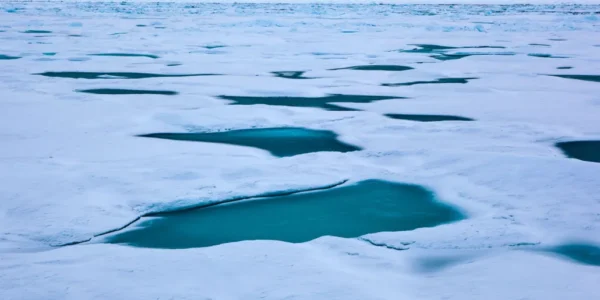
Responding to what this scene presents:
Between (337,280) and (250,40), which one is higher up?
(337,280)

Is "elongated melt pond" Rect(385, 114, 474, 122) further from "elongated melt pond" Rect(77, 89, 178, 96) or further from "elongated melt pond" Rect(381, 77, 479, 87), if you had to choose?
"elongated melt pond" Rect(77, 89, 178, 96)

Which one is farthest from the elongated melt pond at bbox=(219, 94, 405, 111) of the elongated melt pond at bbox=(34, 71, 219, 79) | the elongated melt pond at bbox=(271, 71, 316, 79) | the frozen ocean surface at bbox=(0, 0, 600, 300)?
the elongated melt pond at bbox=(34, 71, 219, 79)

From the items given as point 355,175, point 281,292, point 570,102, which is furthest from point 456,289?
Result: point 570,102

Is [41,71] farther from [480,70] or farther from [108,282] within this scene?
[108,282]

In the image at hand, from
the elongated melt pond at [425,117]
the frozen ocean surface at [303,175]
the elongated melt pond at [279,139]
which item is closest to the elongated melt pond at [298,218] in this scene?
the frozen ocean surface at [303,175]

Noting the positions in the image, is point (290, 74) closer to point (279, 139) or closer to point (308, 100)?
point (308, 100)

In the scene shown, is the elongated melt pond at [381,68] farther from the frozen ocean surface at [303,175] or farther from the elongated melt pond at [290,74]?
the elongated melt pond at [290,74]
